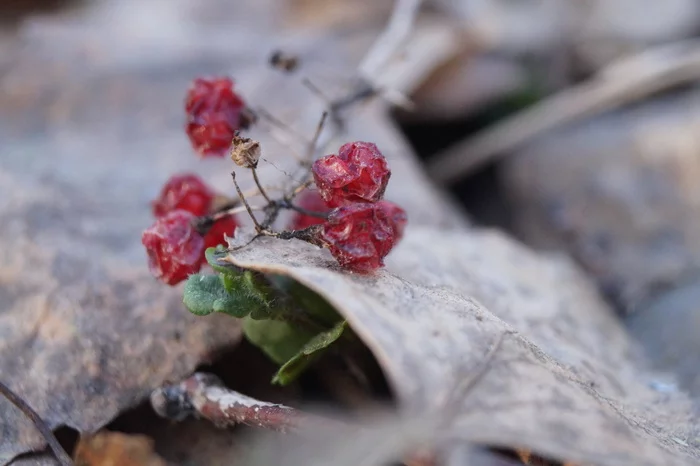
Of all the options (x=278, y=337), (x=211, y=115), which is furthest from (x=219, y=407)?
(x=211, y=115)

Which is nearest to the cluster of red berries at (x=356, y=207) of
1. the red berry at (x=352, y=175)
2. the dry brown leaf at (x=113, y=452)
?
the red berry at (x=352, y=175)

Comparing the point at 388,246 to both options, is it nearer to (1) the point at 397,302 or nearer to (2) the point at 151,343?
(1) the point at 397,302

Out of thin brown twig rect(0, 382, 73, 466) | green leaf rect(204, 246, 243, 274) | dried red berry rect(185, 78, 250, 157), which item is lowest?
thin brown twig rect(0, 382, 73, 466)

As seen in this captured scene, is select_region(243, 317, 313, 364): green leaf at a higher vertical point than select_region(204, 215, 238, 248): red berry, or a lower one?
lower

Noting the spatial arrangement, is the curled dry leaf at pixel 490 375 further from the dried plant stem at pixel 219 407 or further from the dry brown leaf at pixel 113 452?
the dry brown leaf at pixel 113 452

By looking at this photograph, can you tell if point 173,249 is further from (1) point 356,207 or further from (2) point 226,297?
(1) point 356,207

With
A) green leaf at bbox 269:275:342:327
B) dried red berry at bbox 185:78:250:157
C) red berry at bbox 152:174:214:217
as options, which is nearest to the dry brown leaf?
green leaf at bbox 269:275:342:327

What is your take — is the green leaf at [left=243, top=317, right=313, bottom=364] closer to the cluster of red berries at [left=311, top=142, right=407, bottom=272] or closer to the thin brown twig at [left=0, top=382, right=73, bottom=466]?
the cluster of red berries at [left=311, top=142, right=407, bottom=272]
